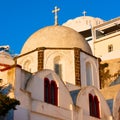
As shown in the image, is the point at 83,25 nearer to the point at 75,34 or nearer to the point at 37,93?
the point at 75,34

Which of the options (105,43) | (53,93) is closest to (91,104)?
(53,93)

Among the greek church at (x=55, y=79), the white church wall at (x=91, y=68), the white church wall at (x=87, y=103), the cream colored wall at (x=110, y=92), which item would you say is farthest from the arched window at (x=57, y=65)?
the white church wall at (x=87, y=103)

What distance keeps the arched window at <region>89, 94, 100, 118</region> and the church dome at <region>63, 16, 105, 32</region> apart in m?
37.3

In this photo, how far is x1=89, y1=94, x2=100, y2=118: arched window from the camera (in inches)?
1070

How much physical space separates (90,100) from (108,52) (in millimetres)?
28526

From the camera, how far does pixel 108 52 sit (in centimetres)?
5519

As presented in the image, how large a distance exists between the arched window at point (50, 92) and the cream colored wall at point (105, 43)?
103 feet

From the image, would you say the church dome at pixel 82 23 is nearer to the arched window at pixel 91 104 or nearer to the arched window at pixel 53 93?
the arched window at pixel 91 104

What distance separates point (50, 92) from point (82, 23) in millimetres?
43918

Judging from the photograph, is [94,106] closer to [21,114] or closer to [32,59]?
[32,59]

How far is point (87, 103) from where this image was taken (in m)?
26.8

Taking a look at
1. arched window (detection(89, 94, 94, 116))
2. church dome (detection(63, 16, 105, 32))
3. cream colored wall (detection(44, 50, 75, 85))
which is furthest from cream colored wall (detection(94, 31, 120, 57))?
arched window (detection(89, 94, 94, 116))

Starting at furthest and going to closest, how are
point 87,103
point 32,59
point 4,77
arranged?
1. point 32,59
2. point 87,103
3. point 4,77

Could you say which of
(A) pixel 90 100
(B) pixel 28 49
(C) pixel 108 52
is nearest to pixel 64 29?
(B) pixel 28 49
